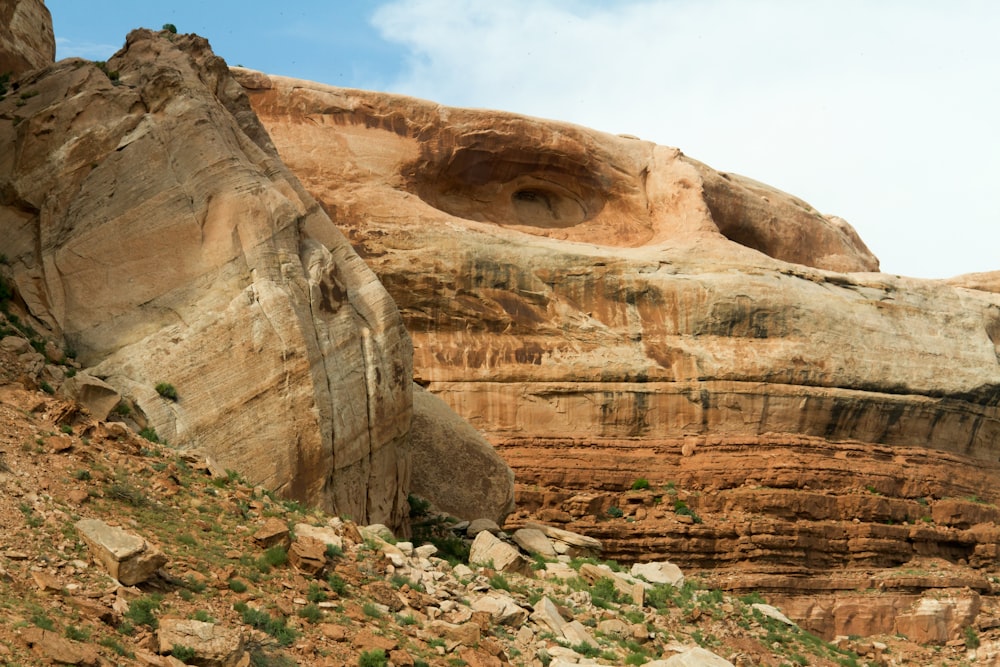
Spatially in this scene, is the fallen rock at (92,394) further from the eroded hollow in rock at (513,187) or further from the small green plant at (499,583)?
the eroded hollow in rock at (513,187)

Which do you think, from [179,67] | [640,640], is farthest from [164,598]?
[179,67]

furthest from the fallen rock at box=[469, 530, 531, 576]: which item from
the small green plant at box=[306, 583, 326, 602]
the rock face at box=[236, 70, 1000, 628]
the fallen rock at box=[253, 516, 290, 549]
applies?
the rock face at box=[236, 70, 1000, 628]

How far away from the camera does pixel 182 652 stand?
14531mm

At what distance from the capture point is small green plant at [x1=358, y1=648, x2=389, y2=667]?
16.4 metres

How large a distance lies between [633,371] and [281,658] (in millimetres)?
23001

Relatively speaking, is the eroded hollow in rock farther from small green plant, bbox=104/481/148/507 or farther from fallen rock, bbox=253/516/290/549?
small green plant, bbox=104/481/148/507

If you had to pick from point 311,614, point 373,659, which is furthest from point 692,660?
point 311,614

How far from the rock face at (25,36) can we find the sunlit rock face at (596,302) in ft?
35.8

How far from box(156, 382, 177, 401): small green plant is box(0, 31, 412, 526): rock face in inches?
2.8

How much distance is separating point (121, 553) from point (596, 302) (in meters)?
24.1

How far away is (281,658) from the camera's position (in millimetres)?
15797

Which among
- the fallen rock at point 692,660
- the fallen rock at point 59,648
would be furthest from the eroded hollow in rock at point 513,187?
the fallen rock at point 59,648

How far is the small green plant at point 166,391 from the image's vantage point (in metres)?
21.4

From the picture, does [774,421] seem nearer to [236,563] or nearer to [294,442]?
[294,442]
